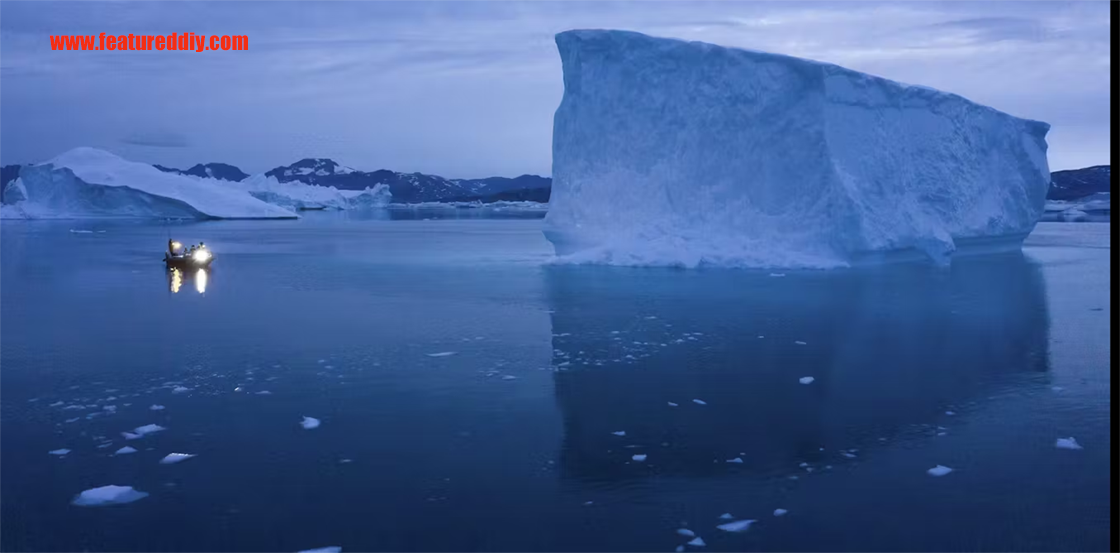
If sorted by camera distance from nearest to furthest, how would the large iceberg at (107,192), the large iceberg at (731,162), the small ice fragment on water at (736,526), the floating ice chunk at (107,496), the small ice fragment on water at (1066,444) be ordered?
the small ice fragment on water at (736,526) < the floating ice chunk at (107,496) < the small ice fragment on water at (1066,444) < the large iceberg at (731,162) < the large iceberg at (107,192)

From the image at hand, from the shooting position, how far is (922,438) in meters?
5.89

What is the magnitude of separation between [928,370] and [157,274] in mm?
15429

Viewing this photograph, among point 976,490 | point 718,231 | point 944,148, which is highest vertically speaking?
point 944,148

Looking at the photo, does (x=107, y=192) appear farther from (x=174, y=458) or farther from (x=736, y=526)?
(x=736, y=526)

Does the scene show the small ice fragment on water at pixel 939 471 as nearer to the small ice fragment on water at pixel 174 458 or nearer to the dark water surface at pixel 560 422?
the dark water surface at pixel 560 422

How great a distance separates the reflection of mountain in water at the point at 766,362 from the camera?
19.0 feet

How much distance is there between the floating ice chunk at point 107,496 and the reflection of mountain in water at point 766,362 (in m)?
2.35

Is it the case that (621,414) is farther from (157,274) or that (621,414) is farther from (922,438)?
(157,274)

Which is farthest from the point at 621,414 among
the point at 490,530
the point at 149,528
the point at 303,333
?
the point at 303,333

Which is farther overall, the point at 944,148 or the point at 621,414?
the point at 944,148

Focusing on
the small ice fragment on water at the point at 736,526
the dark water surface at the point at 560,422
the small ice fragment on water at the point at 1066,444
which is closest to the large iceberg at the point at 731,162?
the dark water surface at the point at 560,422

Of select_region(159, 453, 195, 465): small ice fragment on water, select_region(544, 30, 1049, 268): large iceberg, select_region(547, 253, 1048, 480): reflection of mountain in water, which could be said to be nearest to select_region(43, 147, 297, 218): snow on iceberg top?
select_region(544, 30, 1049, 268): large iceberg

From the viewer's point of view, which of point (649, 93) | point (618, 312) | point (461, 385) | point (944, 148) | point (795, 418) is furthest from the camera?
point (944, 148)

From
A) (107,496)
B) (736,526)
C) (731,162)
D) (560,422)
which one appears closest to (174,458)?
(107,496)
